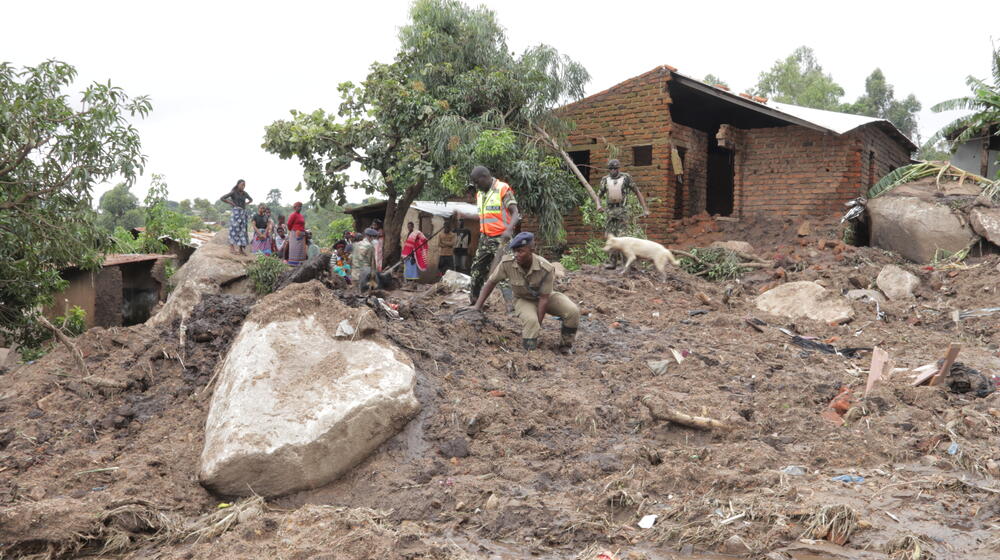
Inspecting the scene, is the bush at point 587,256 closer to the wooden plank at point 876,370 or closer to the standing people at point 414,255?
the standing people at point 414,255

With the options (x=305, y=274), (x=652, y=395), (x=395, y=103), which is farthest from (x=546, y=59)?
(x=652, y=395)

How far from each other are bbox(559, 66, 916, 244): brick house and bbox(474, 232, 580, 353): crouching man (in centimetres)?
763

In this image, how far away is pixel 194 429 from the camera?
490 centimetres

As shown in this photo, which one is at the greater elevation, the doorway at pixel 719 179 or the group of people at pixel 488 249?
the doorway at pixel 719 179

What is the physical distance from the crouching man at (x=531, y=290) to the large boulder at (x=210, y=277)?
7218mm

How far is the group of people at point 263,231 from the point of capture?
501 inches

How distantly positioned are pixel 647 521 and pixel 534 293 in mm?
2753

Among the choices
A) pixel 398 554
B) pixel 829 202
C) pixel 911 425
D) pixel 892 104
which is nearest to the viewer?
pixel 398 554

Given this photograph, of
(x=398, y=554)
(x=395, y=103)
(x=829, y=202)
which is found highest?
(x=395, y=103)

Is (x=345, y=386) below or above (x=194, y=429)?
above

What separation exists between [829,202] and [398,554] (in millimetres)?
11779

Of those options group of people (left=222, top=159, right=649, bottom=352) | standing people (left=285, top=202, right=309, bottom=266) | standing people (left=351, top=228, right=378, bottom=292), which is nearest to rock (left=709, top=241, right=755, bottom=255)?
group of people (left=222, top=159, right=649, bottom=352)

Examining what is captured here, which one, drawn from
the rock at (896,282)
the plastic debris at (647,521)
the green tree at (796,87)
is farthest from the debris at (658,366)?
the green tree at (796,87)

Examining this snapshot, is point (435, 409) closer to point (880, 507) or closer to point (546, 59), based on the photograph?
point (880, 507)
